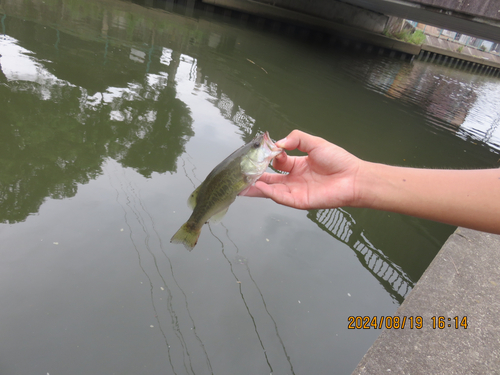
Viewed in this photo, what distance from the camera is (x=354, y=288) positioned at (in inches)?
175

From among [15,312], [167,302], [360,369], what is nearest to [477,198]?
[360,369]

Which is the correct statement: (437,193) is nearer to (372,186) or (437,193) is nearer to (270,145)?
(372,186)

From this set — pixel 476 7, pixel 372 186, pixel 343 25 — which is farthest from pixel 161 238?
pixel 343 25

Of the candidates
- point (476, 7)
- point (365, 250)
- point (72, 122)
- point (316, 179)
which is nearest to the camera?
point (316, 179)

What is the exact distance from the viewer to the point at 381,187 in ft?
8.30

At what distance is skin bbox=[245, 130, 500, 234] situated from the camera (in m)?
2.20

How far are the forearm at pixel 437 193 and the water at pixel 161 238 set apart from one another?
201 cm

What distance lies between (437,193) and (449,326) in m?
1.89

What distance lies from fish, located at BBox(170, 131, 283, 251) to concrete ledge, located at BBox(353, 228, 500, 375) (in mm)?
1796

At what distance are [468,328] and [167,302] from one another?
123 inches

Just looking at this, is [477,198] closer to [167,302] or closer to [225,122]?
[167,302]

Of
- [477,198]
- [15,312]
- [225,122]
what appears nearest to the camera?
[477,198]

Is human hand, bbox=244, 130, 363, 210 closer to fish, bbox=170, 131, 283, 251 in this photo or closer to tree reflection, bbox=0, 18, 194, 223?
fish, bbox=170, 131, 283, 251

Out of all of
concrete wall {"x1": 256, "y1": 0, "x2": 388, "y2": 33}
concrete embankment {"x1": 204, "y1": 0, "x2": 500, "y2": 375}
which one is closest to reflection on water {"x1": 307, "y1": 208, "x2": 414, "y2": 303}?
concrete embankment {"x1": 204, "y1": 0, "x2": 500, "y2": 375}
